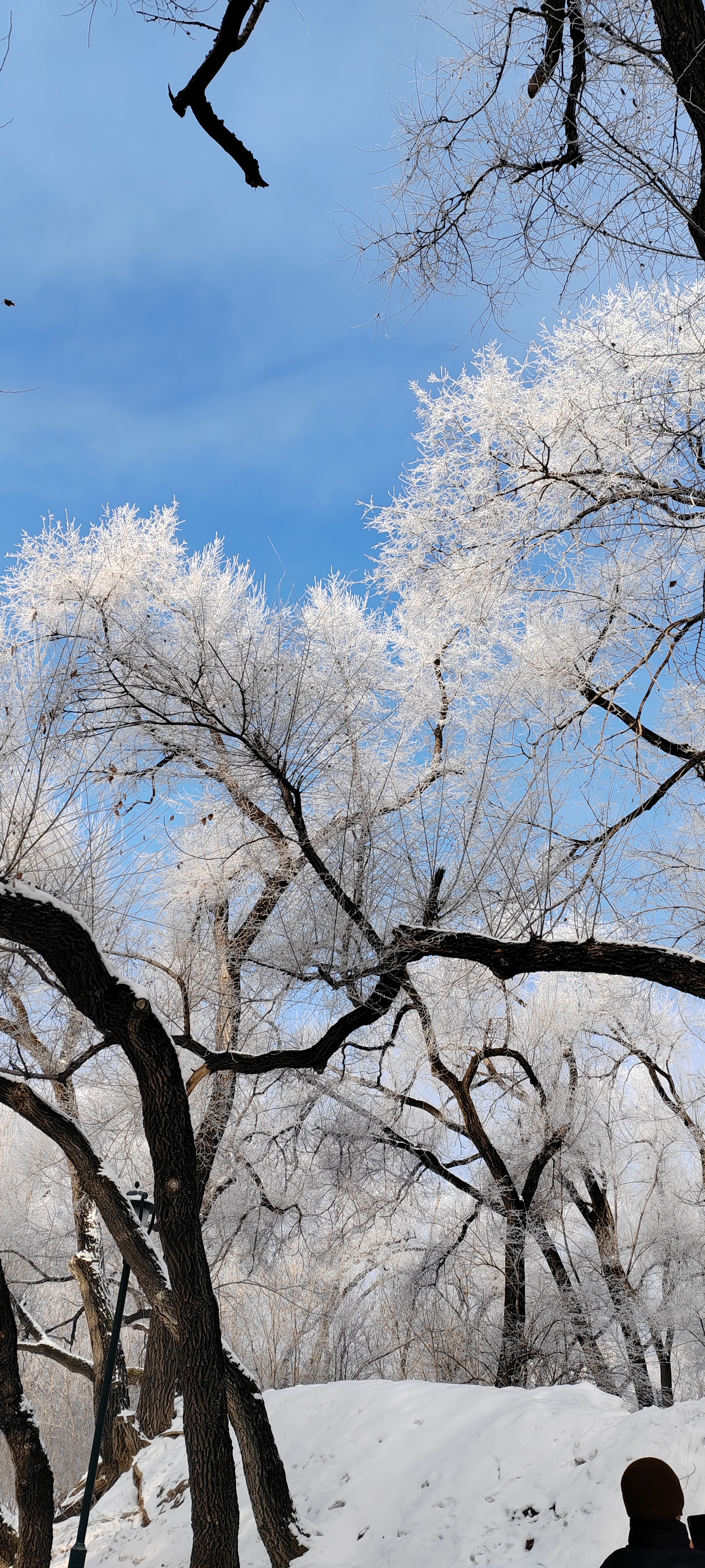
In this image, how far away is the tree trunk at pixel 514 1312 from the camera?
11.7 m

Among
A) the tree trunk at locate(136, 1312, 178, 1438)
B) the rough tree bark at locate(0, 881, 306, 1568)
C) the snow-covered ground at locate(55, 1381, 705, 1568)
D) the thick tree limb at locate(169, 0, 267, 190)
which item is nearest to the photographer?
the thick tree limb at locate(169, 0, 267, 190)

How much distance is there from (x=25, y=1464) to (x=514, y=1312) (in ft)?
20.3

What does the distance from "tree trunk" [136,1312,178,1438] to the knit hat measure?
28.7 feet

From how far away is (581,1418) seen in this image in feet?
20.2

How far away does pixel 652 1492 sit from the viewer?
2855mm

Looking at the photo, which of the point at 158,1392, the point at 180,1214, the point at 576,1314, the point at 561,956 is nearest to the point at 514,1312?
the point at 576,1314

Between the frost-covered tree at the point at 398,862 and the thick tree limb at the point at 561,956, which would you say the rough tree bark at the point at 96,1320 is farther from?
the thick tree limb at the point at 561,956

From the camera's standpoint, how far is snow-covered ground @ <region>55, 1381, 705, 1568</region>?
5332mm

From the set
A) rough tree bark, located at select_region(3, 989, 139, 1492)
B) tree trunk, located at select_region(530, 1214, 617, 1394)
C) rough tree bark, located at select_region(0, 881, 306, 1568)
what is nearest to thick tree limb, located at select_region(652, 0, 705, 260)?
rough tree bark, located at select_region(0, 881, 306, 1568)

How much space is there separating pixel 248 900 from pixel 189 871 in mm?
1119

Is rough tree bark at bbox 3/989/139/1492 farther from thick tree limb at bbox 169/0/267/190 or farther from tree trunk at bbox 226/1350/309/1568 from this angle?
thick tree limb at bbox 169/0/267/190

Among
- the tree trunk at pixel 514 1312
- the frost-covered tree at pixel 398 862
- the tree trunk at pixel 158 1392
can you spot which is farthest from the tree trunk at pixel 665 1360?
the tree trunk at pixel 158 1392

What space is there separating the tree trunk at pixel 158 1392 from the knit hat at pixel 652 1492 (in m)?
8.73

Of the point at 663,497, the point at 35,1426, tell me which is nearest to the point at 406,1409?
the point at 35,1426
